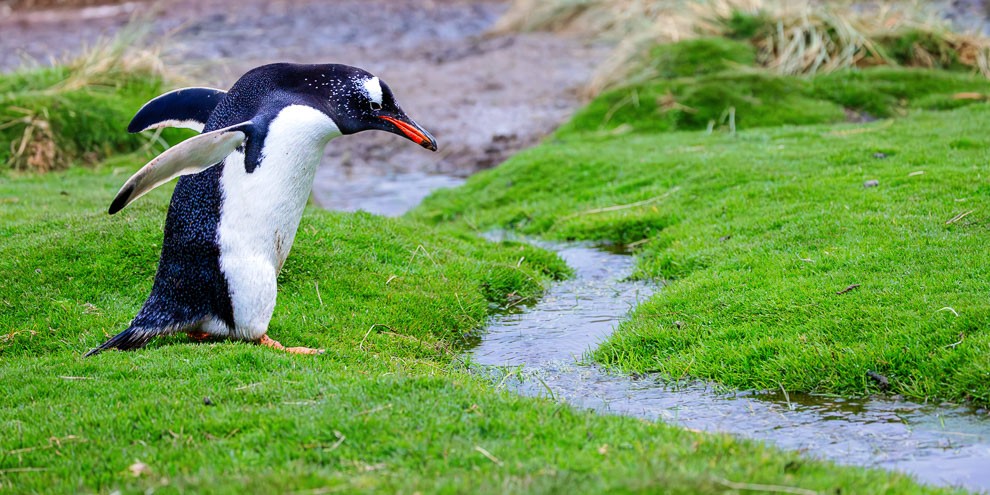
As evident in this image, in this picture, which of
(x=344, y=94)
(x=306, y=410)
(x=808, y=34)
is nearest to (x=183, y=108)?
(x=344, y=94)

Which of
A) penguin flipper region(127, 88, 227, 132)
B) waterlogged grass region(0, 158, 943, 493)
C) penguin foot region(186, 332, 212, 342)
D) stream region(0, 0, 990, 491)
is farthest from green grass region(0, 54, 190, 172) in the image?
penguin foot region(186, 332, 212, 342)

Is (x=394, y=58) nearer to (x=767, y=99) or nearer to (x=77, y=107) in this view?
(x=77, y=107)

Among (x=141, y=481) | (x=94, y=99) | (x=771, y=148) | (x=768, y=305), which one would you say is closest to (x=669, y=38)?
(x=771, y=148)

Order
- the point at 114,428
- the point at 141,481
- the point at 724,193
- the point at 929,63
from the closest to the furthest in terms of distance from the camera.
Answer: the point at 141,481 < the point at 114,428 < the point at 724,193 < the point at 929,63

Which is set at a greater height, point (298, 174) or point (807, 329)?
point (298, 174)

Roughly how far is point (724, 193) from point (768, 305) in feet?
9.75

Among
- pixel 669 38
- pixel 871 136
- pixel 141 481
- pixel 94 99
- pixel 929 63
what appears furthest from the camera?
Result: pixel 669 38

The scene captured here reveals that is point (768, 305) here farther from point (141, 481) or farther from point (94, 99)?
point (94, 99)

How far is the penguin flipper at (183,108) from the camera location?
239 inches

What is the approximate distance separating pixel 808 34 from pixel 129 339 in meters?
11.2

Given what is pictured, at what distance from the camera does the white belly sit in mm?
5406

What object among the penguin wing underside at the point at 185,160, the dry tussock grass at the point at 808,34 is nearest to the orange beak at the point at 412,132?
the penguin wing underside at the point at 185,160

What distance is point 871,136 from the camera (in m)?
10.0

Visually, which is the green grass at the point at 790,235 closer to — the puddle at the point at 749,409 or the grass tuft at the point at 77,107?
the puddle at the point at 749,409
